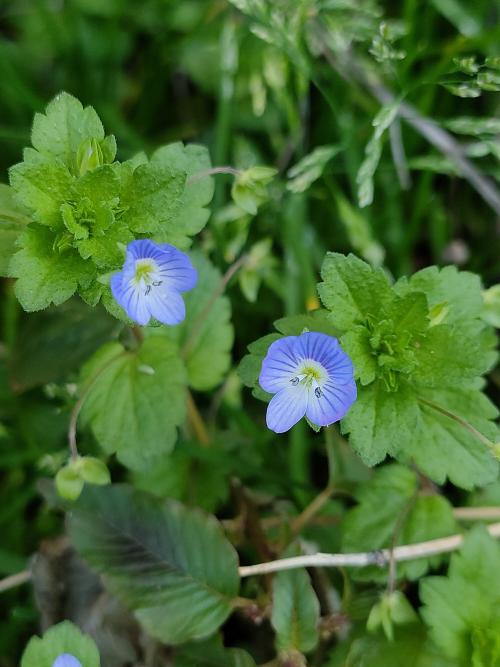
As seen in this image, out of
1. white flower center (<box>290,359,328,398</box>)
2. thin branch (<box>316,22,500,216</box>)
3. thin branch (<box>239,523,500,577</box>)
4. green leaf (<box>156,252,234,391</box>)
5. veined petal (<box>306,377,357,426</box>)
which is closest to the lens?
veined petal (<box>306,377,357,426</box>)

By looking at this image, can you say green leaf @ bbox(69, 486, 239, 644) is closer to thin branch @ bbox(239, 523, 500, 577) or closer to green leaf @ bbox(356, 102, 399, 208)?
thin branch @ bbox(239, 523, 500, 577)

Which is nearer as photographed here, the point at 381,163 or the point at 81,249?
the point at 81,249

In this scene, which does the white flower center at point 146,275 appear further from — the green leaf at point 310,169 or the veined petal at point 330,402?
the green leaf at point 310,169

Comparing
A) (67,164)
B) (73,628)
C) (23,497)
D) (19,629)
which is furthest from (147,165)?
(19,629)

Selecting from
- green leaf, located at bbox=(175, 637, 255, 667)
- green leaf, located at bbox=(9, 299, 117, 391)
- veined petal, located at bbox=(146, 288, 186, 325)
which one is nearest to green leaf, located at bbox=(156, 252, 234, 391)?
green leaf, located at bbox=(9, 299, 117, 391)

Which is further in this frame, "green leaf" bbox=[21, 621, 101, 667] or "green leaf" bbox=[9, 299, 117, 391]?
"green leaf" bbox=[9, 299, 117, 391]

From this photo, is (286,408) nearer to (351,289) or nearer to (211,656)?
(351,289)

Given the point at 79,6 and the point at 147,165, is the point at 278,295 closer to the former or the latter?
the point at 147,165
